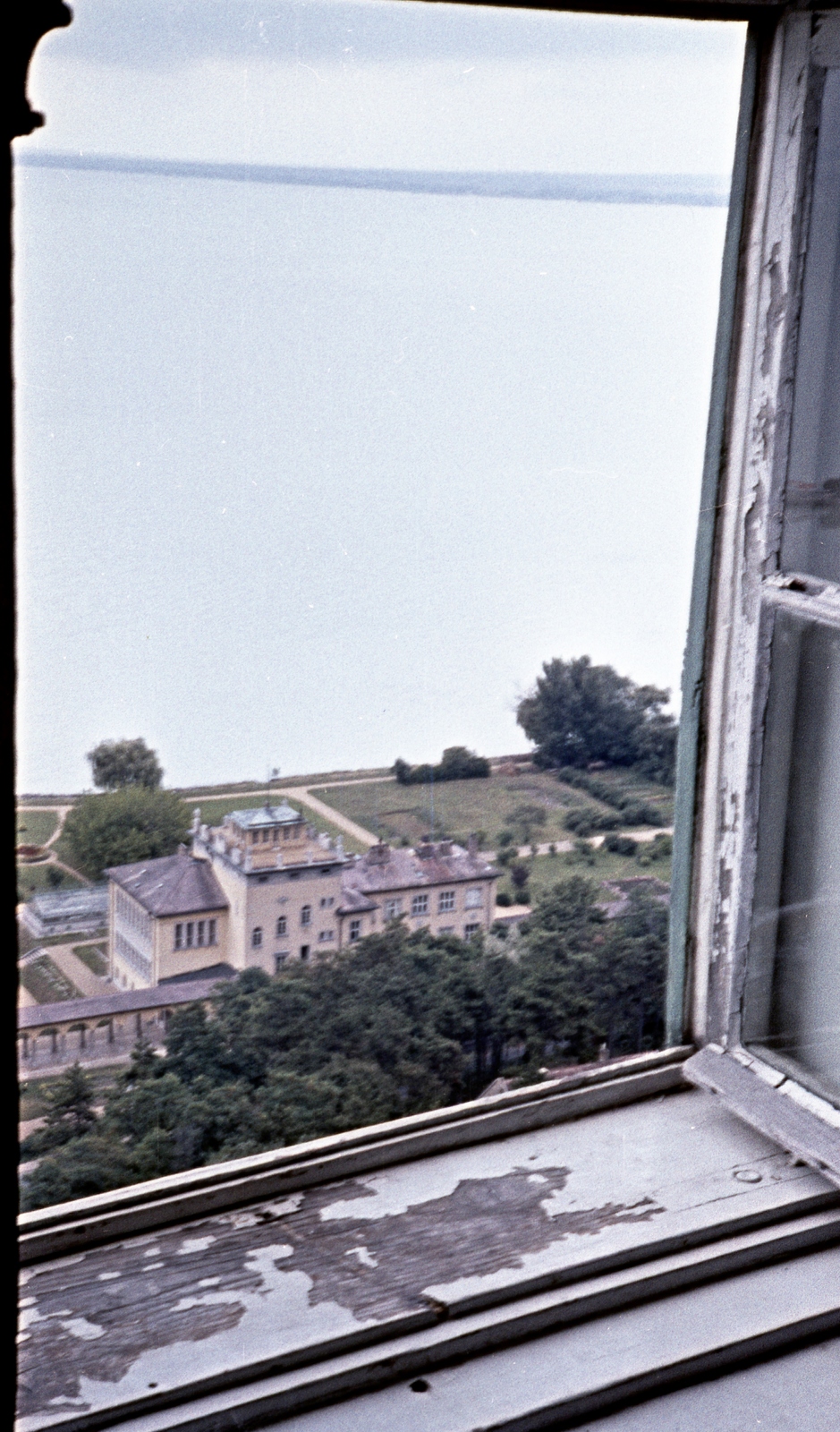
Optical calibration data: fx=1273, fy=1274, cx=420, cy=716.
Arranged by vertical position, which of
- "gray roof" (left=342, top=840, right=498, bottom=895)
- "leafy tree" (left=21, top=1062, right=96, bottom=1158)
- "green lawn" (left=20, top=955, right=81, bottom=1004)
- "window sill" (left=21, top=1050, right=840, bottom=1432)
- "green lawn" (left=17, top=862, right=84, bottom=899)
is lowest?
"window sill" (left=21, top=1050, right=840, bottom=1432)

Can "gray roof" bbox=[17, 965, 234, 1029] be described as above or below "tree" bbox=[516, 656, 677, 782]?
below

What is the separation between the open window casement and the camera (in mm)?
1492

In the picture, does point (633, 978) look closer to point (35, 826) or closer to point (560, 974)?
point (560, 974)

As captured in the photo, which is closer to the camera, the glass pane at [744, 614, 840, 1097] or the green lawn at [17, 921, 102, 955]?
the green lawn at [17, 921, 102, 955]

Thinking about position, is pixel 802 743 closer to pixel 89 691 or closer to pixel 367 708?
pixel 367 708

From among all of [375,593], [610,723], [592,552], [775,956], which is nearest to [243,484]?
[375,593]

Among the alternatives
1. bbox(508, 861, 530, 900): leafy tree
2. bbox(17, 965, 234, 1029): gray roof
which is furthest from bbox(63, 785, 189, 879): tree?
bbox(508, 861, 530, 900): leafy tree

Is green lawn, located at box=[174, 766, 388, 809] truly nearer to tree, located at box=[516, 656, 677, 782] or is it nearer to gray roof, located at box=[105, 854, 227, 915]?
gray roof, located at box=[105, 854, 227, 915]

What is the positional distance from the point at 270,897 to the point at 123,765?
0.25 m

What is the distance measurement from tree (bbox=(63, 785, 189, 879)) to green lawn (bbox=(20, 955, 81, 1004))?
0.34 ft

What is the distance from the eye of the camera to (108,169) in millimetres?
1254

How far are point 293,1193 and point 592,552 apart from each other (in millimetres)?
868

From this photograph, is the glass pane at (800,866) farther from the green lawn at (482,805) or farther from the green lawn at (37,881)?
the green lawn at (37,881)

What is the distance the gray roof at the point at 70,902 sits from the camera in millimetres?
1344
